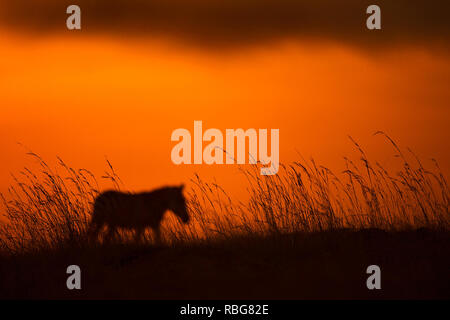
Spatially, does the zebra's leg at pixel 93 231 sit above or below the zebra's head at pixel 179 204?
below

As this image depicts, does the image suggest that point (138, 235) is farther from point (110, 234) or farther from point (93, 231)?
point (93, 231)

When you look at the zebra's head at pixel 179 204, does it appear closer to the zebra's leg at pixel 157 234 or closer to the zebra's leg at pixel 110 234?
the zebra's leg at pixel 157 234

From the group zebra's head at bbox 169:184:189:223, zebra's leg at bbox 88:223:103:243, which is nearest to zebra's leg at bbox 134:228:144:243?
zebra's leg at bbox 88:223:103:243

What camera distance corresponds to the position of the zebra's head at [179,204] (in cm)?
1061

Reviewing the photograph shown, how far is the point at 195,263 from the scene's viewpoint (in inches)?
282

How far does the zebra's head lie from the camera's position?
10608mm

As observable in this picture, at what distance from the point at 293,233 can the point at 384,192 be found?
1.38m

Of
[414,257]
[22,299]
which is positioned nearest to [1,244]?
[22,299]

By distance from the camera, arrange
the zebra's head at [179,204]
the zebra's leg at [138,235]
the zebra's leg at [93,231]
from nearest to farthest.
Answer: the zebra's leg at [93,231]
the zebra's leg at [138,235]
the zebra's head at [179,204]

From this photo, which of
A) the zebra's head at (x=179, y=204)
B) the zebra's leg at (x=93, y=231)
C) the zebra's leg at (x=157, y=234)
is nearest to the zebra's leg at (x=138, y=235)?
the zebra's leg at (x=157, y=234)

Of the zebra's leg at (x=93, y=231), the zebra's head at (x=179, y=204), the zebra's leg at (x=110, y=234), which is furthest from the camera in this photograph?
the zebra's head at (x=179, y=204)

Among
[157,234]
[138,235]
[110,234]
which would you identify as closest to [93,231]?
[110,234]

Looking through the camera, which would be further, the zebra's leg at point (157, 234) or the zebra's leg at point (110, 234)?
the zebra's leg at point (157, 234)

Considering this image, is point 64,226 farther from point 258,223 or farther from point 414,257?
point 414,257
